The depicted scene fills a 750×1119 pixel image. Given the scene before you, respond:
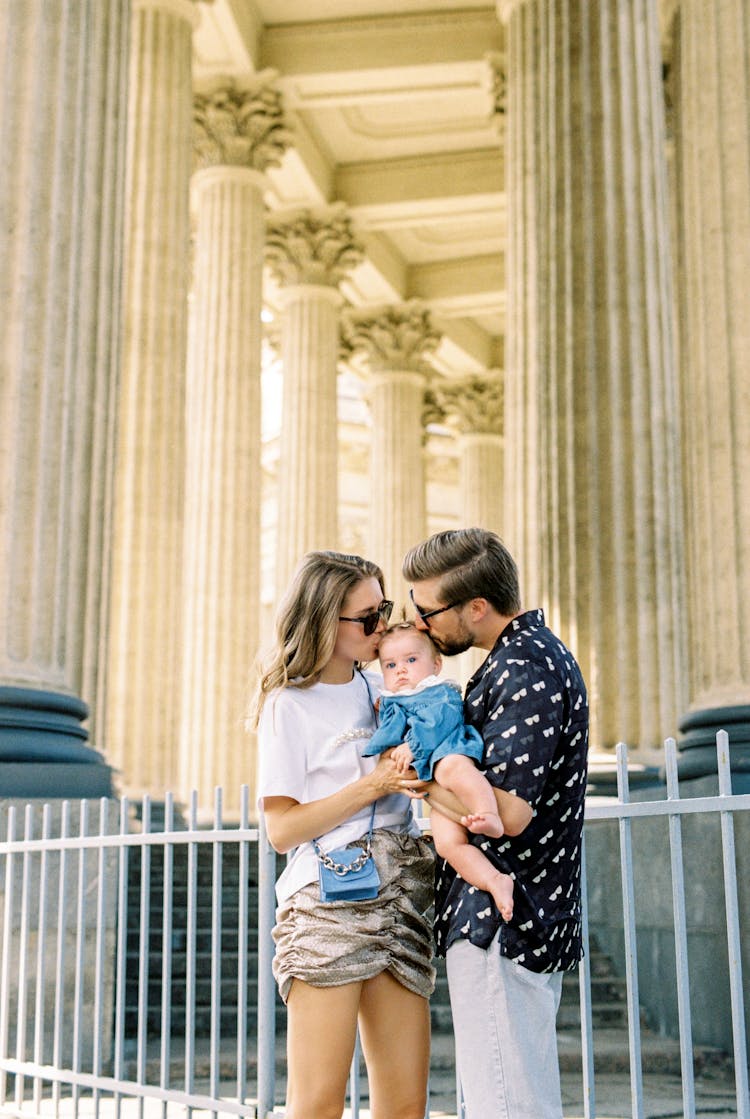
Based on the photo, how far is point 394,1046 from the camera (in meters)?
3.59

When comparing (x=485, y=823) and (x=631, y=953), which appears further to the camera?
(x=631, y=953)

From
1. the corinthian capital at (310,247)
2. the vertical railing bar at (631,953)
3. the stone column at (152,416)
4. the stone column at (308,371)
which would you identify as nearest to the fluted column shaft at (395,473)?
the stone column at (308,371)

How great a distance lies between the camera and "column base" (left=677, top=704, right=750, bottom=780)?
31.9 feet

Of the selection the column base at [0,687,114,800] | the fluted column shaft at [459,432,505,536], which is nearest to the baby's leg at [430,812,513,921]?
the column base at [0,687,114,800]

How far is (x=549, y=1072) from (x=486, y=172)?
1106 inches

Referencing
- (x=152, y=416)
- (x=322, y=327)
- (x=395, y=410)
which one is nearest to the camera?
(x=152, y=416)

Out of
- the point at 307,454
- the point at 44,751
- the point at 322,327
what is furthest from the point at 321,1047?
the point at 322,327

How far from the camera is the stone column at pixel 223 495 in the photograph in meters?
21.6

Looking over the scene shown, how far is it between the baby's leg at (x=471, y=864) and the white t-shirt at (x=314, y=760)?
15.1 inches

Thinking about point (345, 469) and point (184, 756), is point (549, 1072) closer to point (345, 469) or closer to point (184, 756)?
point (184, 756)

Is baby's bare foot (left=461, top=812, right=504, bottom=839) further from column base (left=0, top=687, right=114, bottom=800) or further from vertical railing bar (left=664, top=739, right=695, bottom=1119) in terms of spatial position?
column base (left=0, top=687, right=114, bottom=800)

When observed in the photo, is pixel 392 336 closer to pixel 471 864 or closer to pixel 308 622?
pixel 308 622

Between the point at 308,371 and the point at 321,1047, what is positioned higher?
the point at 308,371

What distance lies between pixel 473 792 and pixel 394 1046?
853 mm
